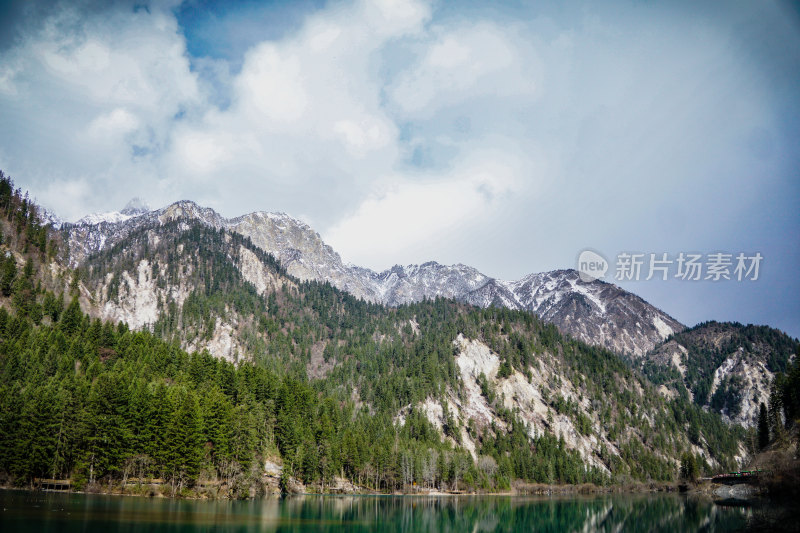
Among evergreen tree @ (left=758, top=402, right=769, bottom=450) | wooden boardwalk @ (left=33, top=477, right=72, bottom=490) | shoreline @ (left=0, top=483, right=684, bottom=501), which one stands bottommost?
shoreline @ (left=0, top=483, right=684, bottom=501)

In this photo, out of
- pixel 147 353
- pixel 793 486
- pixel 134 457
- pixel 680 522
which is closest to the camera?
pixel 793 486

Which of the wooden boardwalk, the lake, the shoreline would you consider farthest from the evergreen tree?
the wooden boardwalk

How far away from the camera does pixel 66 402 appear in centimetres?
8138

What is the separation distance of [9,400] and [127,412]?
1921 centimetres

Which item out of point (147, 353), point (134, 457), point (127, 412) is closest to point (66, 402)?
point (127, 412)

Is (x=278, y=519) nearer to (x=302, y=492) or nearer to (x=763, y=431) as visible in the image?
(x=302, y=492)

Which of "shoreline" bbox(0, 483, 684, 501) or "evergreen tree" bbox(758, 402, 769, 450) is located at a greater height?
"evergreen tree" bbox(758, 402, 769, 450)

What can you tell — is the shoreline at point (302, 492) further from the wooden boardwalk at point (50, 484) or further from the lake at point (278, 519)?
the lake at point (278, 519)

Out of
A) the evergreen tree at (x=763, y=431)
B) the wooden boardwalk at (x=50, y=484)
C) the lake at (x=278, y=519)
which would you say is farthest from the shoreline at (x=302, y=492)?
the evergreen tree at (x=763, y=431)

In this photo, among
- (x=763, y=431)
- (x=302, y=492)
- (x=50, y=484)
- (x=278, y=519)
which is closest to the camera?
(x=278, y=519)

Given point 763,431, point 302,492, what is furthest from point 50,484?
point 763,431

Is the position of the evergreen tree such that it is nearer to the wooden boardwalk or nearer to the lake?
the lake

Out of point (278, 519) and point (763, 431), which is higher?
point (763, 431)

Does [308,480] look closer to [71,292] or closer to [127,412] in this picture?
[127,412]
